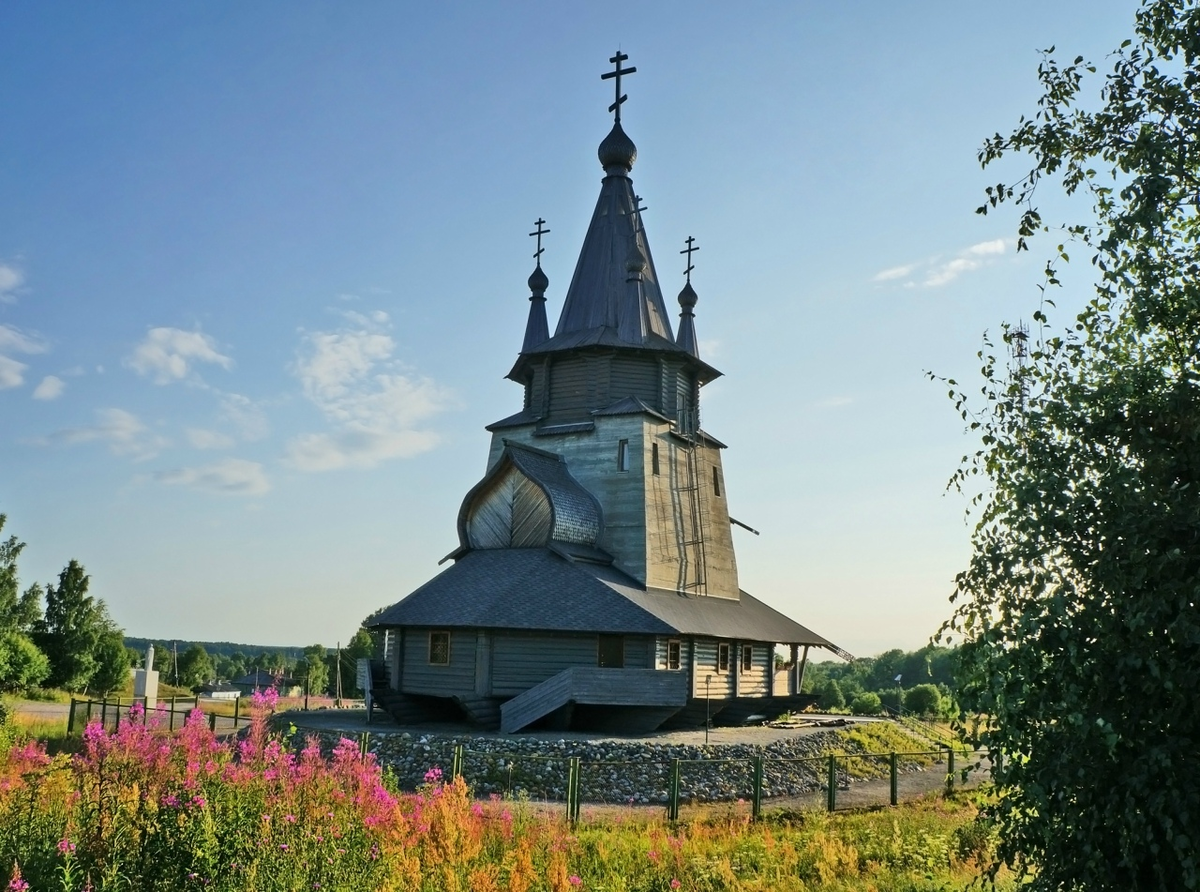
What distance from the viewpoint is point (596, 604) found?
2277 centimetres

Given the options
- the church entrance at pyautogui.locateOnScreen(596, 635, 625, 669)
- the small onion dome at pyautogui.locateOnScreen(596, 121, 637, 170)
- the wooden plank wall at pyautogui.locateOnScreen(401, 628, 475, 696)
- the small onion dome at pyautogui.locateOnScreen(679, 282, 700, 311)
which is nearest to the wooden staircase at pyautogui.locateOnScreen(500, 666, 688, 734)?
the church entrance at pyautogui.locateOnScreen(596, 635, 625, 669)

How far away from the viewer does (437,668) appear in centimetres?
2353

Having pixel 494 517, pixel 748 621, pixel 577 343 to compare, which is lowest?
pixel 748 621

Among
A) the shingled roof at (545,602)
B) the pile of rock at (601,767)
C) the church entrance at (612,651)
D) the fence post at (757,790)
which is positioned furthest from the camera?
the church entrance at (612,651)

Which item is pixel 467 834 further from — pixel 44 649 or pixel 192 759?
pixel 44 649

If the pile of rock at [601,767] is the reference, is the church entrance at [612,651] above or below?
above

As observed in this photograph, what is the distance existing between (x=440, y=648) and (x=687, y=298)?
16.0 m

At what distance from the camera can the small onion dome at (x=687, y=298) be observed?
33.3 metres

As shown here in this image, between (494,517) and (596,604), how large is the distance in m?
6.14

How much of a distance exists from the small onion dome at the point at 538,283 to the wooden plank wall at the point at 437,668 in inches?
559

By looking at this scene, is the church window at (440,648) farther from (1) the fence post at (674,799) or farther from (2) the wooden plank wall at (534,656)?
(1) the fence post at (674,799)

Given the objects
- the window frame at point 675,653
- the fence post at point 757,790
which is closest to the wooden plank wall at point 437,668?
the window frame at point 675,653

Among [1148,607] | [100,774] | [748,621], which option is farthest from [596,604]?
[1148,607]

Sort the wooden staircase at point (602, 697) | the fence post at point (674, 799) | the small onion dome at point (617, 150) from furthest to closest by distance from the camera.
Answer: the small onion dome at point (617, 150), the wooden staircase at point (602, 697), the fence post at point (674, 799)
